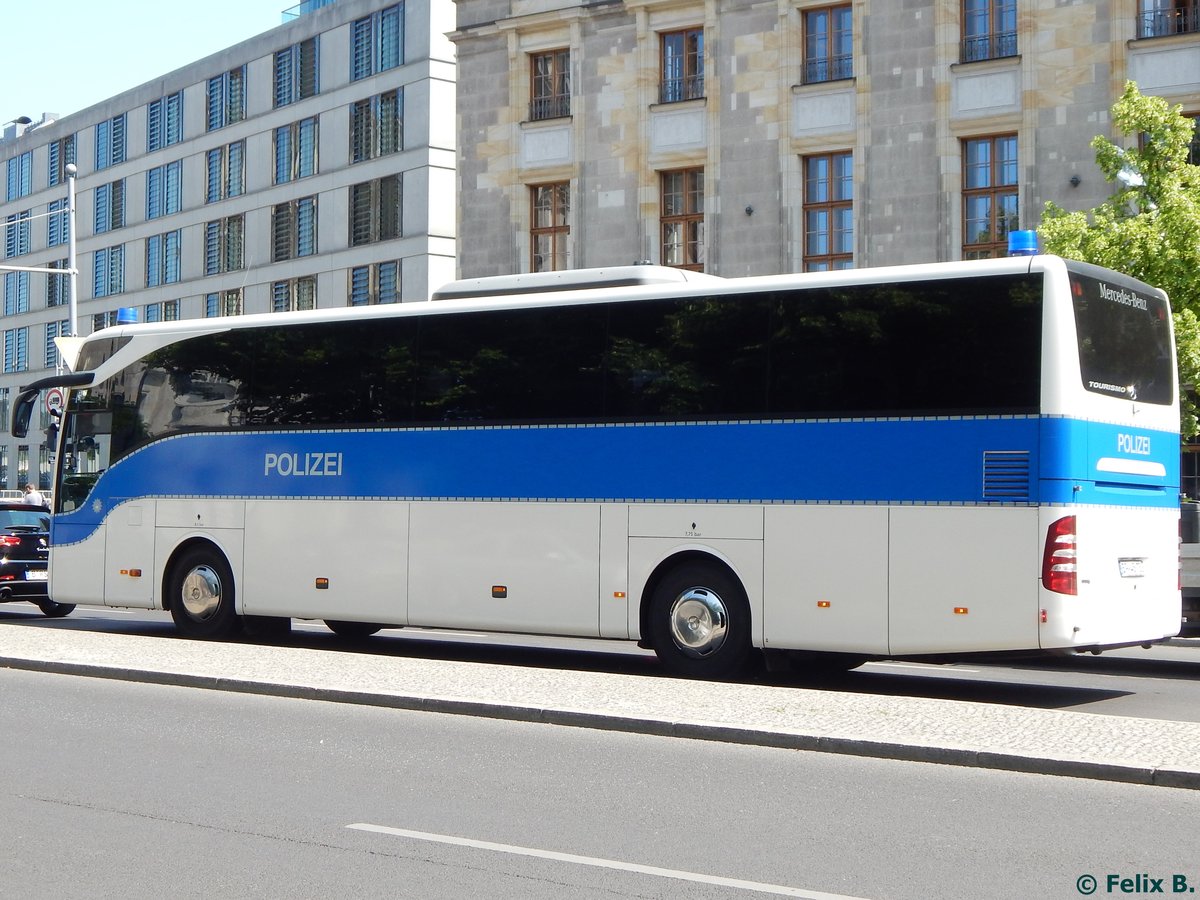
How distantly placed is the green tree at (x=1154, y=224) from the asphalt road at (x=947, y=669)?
21.4ft

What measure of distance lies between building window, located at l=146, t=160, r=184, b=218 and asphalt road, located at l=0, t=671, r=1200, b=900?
53.1 metres

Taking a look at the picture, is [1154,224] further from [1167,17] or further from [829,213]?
[829,213]

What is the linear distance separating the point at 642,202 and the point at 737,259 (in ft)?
9.27

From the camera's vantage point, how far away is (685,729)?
10.8 meters

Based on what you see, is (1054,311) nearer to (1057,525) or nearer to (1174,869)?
(1057,525)

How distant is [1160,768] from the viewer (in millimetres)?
9031

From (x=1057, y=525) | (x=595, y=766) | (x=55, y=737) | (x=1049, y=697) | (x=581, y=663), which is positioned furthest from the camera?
(x=581, y=663)

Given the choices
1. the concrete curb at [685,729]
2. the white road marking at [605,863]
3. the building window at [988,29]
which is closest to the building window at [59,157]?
the building window at [988,29]

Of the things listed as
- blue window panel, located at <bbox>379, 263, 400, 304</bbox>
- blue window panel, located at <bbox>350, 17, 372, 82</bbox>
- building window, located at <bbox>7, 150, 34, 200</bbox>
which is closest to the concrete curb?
blue window panel, located at <bbox>379, 263, 400, 304</bbox>

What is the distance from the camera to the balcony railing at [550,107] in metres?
38.0

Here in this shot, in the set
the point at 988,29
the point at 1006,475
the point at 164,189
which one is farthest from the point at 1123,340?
the point at 164,189

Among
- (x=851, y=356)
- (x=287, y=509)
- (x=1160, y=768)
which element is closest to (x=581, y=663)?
(x=287, y=509)

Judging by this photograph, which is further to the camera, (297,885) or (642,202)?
(642,202)

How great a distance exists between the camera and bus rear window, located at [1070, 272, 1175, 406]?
13047 millimetres
